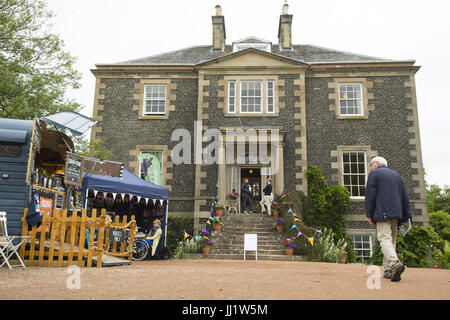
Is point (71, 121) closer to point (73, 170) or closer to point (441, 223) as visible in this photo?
point (73, 170)

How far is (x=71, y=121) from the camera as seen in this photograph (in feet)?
30.5

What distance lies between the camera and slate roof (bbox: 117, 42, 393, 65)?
19203 millimetres

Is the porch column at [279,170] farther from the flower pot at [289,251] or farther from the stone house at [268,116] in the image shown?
the flower pot at [289,251]

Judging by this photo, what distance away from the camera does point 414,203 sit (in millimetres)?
16938

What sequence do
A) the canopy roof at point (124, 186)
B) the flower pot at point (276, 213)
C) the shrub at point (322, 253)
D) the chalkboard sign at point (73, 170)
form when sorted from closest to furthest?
the chalkboard sign at point (73, 170) < the canopy roof at point (124, 186) < the shrub at point (322, 253) < the flower pot at point (276, 213)

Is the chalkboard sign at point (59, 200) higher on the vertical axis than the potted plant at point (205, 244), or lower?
higher

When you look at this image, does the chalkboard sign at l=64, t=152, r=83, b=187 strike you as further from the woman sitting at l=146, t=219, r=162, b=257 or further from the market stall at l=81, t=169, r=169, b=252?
the woman sitting at l=146, t=219, r=162, b=257

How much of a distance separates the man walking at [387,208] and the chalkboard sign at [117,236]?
22.1 feet

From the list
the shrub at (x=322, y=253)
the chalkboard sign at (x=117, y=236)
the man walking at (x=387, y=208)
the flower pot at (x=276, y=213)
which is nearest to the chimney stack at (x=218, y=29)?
the flower pot at (x=276, y=213)

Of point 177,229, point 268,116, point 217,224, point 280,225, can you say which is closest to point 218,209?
point 217,224

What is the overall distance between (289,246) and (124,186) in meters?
5.53

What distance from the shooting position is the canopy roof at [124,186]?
443 inches

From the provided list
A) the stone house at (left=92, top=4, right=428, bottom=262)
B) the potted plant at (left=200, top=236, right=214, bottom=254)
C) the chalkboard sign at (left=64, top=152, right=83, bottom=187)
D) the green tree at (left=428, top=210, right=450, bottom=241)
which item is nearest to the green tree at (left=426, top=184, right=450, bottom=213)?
the green tree at (left=428, top=210, right=450, bottom=241)

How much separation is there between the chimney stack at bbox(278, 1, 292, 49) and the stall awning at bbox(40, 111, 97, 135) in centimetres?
1422
